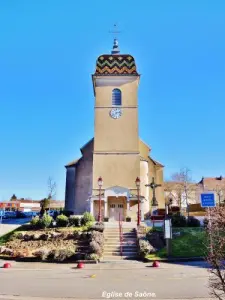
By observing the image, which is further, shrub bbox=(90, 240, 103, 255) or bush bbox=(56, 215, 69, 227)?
bush bbox=(56, 215, 69, 227)

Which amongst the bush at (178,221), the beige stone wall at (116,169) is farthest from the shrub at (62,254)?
the beige stone wall at (116,169)

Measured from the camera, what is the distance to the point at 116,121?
31.8m

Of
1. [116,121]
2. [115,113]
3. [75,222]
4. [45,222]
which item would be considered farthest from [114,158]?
[45,222]

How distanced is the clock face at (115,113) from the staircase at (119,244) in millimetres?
13492

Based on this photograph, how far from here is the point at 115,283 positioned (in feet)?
36.6

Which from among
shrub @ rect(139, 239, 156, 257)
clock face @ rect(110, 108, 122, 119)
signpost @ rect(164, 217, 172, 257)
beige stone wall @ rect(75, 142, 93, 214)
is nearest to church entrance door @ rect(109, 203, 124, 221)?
beige stone wall @ rect(75, 142, 93, 214)

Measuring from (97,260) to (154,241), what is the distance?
171 inches

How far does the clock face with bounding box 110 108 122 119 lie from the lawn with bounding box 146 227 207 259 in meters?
14.3

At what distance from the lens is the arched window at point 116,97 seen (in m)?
32.5

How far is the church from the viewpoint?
29484 millimetres

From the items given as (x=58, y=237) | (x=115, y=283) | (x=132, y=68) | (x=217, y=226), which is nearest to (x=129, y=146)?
(x=132, y=68)

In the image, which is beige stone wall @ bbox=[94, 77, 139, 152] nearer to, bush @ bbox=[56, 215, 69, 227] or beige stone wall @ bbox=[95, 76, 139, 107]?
beige stone wall @ bbox=[95, 76, 139, 107]

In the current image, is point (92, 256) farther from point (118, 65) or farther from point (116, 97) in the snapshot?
point (118, 65)

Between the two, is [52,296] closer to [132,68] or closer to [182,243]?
[182,243]
